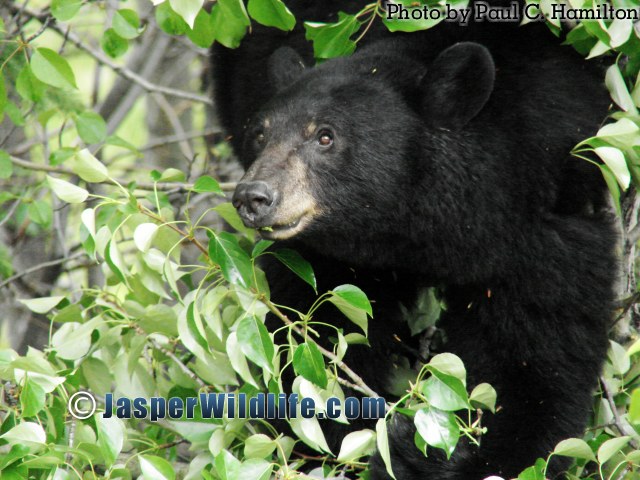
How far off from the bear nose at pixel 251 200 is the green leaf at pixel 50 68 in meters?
0.68

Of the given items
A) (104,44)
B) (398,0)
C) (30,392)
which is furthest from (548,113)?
(30,392)

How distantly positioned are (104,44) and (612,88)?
2011 mm

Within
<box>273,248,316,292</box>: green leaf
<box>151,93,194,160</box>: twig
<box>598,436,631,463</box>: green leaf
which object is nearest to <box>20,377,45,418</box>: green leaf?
<box>273,248,316,292</box>: green leaf

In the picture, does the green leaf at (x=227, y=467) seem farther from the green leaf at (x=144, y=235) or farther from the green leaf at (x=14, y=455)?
the green leaf at (x=144, y=235)

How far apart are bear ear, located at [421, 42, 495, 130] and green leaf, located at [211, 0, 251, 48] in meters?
0.74

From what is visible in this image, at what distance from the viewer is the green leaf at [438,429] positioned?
2633mm

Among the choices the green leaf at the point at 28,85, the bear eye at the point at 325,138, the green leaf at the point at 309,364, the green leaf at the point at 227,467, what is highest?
the green leaf at the point at 28,85

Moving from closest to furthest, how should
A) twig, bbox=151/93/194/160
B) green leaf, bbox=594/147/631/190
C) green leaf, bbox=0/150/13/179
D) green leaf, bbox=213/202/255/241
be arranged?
green leaf, bbox=594/147/631/190 < green leaf, bbox=213/202/255/241 < green leaf, bbox=0/150/13/179 < twig, bbox=151/93/194/160

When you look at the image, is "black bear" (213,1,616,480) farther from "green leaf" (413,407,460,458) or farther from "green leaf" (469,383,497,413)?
"green leaf" (413,407,460,458)

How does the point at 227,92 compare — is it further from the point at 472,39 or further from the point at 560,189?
the point at 560,189

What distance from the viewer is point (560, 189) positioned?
12.2 ft

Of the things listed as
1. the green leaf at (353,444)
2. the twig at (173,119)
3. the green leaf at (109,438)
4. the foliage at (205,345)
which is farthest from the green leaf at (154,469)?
the twig at (173,119)

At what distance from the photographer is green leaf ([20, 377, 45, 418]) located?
2611 millimetres

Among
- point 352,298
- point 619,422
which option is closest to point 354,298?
point 352,298
